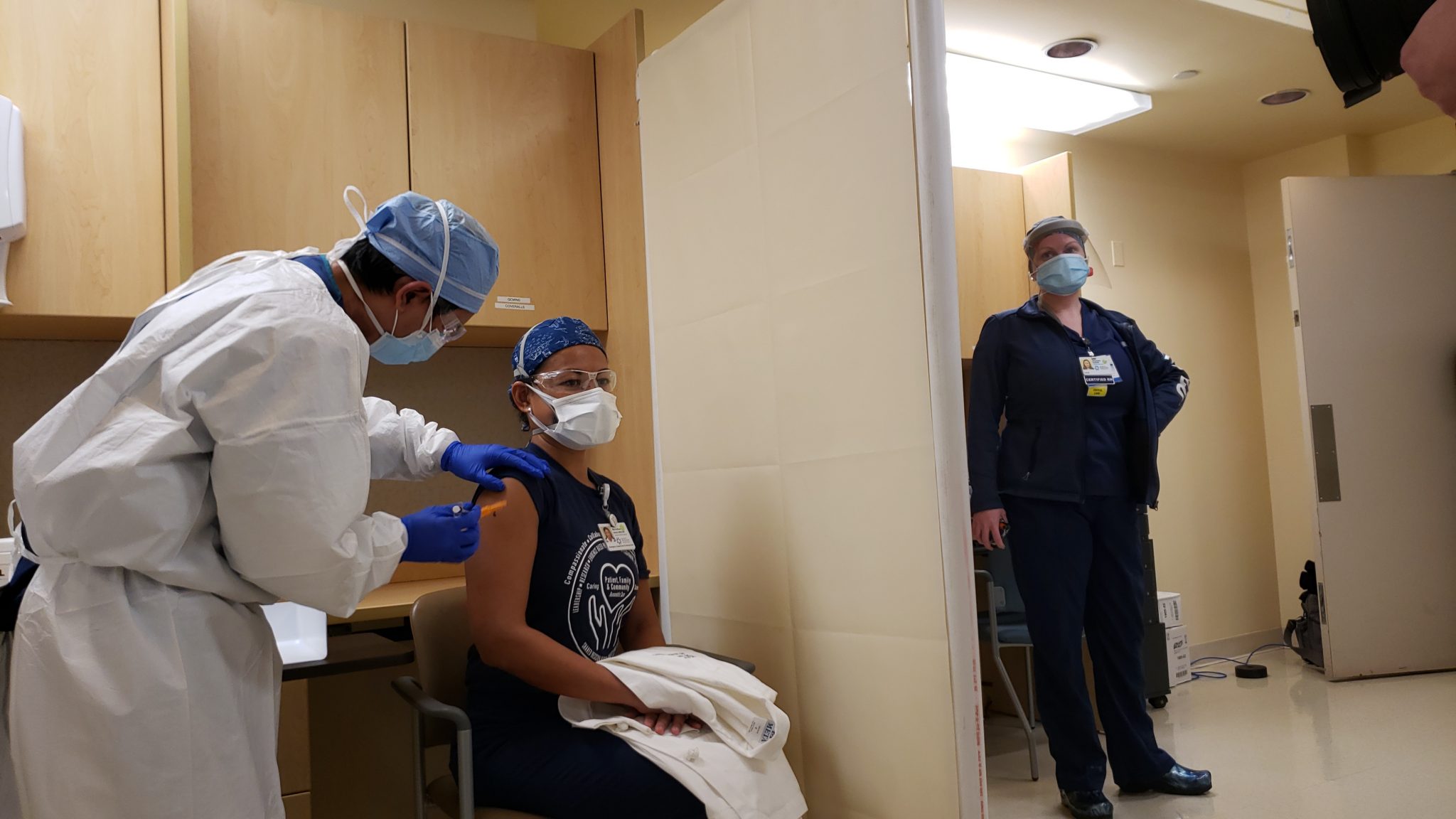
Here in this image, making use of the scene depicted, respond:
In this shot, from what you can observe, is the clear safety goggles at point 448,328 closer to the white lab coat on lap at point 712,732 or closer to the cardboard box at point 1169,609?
the white lab coat on lap at point 712,732

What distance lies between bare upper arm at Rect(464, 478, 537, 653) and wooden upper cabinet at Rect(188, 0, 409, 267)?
47.0 inches

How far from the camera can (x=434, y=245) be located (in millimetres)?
1413

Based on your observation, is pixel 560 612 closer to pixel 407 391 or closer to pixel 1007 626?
pixel 407 391

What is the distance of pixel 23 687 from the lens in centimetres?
111

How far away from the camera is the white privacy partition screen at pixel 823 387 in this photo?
156 cm

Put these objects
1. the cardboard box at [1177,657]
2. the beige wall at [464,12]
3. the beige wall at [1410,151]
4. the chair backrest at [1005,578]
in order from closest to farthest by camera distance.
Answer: the beige wall at [464,12]
the chair backrest at [1005,578]
the cardboard box at [1177,657]
the beige wall at [1410,151]

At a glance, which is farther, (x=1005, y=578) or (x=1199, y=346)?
(x=1199, y=346)

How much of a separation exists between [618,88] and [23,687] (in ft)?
6.99

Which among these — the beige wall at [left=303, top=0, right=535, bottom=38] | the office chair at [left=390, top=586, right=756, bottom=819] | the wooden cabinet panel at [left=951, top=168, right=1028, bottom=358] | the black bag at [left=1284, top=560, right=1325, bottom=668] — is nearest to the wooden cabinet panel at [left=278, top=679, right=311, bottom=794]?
the office chair at [left=390, top=586, right=756, bottom=819]

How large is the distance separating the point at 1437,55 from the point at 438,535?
1308 mm

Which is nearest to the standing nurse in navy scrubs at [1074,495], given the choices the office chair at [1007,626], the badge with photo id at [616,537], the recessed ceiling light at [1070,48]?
the office chair at [1007,626]

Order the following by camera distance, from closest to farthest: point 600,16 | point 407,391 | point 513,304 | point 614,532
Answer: point 614,532, point 513,304, point 407,391, point 600,16

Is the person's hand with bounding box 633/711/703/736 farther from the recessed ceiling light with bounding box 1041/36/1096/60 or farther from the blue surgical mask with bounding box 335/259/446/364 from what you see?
the recessed ceiling light with bounding box 1041/36/1096/60

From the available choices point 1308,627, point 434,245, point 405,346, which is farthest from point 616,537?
point 1308,627
